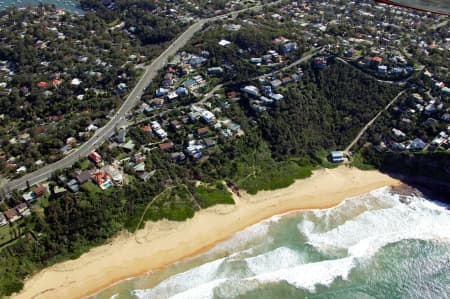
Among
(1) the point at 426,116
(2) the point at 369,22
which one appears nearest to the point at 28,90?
(1) the point at 426,116

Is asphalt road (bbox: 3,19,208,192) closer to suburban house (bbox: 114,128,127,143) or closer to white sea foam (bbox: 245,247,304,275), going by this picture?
suburban house (bbox: 114,128,127,143)

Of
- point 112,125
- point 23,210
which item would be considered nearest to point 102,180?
point 23,210

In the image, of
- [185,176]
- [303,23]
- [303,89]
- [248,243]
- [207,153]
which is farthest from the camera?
[303,23]

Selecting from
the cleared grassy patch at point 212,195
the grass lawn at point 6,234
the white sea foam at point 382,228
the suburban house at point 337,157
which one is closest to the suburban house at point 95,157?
the grass lawn at point 6,234

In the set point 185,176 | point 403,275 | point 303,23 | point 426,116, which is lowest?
point 403,275

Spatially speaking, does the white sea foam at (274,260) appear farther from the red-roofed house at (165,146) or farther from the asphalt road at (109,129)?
the asphalt road at (109,129)

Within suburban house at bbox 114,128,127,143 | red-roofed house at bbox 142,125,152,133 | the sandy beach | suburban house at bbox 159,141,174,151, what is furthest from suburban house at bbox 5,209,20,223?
red-roofed house at bbox 142,125,152,133

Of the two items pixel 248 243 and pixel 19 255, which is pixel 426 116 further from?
pixel 19 255
